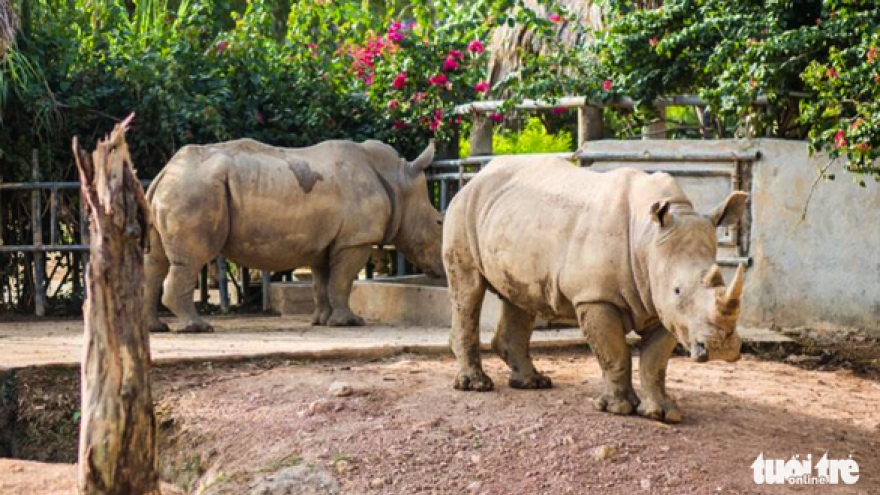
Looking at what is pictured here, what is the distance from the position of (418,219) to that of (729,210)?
546 cm

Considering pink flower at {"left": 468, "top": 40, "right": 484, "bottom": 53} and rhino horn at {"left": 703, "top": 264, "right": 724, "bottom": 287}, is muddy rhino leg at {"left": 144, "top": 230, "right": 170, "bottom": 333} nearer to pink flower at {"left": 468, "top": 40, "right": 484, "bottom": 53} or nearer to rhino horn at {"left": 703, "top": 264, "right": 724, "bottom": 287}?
pink flower at {"left": 468, "top": 40, "right": 484, "bottom": 53}

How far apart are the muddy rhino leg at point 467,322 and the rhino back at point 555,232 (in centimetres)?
13

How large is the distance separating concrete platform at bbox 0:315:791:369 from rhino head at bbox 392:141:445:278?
85 centimetres

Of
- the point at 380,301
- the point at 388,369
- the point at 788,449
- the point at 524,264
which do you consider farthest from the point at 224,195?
the point at 788,449

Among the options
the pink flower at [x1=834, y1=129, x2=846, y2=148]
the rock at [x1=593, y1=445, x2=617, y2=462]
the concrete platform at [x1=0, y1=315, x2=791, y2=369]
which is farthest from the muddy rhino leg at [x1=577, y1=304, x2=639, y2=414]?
the pink flower at [x1=834, y1=129, x2=846, y2=148]

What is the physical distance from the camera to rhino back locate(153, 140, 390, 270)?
39.7 feet

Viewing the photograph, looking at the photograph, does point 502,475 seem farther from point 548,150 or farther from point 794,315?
point 548,150

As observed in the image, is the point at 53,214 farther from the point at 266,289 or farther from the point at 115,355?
the point at 115,355

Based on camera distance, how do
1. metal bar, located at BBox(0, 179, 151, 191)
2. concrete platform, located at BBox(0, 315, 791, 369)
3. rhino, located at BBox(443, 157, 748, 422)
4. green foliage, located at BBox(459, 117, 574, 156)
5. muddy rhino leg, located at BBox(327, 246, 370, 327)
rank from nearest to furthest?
rhino, located at BBox(443, 157, 748, 422) < concrete platform, located at BBox(0, 315, 791, 369) < muddy rhino leg, located at BBox(327, 246, 370, 327) < metal bar, located at BBox(0, 179, 151, 191) < green foliage, located at BBox(459, 117, 574, 156)

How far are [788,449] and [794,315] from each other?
13.3 ft

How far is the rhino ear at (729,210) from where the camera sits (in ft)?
25.9

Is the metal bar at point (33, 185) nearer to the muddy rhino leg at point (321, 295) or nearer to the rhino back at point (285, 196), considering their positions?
the rhino back at point (285, 196)

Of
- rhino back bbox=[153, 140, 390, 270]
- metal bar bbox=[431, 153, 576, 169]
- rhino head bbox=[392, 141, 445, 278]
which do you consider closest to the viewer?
rhino back bbox=[153, 140, 390, 270]

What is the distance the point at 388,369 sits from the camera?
9.91 metres
